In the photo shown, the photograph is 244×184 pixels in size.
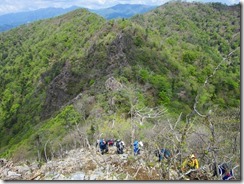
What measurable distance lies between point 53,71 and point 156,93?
23.9 m

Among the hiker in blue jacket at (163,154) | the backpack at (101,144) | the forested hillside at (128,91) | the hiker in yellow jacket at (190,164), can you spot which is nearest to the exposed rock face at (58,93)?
the forested hillside at (128,91)

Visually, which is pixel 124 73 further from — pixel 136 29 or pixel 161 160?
pixel 161 160

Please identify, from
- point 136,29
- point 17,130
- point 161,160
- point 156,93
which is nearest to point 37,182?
point 161,160

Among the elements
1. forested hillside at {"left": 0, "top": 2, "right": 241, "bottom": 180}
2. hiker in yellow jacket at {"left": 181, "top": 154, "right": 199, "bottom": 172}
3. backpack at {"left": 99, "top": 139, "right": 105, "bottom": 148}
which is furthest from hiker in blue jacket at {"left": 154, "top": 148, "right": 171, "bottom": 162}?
backpack at {"left": 99, "top": 139, "right": 105, "bottom": 148}

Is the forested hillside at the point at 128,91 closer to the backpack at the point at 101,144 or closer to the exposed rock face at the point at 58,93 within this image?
the exposed rock face at the point at 58,93

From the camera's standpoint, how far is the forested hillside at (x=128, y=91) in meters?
10.7

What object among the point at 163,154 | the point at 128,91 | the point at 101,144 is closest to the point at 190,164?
the point at 163,154

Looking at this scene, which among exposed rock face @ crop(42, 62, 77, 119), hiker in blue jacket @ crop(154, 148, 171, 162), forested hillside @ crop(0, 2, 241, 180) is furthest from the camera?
exposed rock face @ crop(42, 62, 77, 119)

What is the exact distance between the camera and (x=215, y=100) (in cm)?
3303

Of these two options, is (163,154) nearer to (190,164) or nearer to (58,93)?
(190,164)

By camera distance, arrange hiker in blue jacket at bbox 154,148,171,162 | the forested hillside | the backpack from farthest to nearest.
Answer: the backpack < the forested hillside < hiker in blue jacket at bbox 154,148,171,162

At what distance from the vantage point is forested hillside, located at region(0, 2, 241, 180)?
420 inches

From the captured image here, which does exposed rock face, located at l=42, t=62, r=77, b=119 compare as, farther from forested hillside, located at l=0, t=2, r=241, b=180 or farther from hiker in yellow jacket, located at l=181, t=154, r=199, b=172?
hiker in yellow jacket, located at l=181, t=154, r=199, b=172

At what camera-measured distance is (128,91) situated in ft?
86.8
